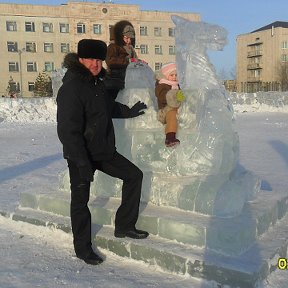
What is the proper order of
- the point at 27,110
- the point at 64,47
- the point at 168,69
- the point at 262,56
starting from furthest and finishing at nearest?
the point at 262,56 → the point at 64,47 → the point at 27,110 → the point at 168,69

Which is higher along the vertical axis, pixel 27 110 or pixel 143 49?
pixel 143 49

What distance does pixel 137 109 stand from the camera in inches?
157

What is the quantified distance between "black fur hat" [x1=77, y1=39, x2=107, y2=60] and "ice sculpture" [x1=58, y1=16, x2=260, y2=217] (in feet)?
3.13

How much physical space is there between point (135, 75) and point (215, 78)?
93cm

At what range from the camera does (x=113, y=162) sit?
3.45m

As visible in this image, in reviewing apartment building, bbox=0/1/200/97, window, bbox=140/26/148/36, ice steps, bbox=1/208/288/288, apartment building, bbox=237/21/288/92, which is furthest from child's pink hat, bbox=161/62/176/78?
apartment building, bbox=237/21/288/92

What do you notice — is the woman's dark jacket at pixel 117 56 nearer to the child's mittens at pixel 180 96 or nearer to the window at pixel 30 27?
the child's mittens at pixel 180 96

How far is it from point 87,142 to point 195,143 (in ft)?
3.92

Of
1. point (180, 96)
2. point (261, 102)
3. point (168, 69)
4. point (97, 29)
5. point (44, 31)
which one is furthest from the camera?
point (97, 29)

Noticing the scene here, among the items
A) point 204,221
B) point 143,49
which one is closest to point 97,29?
point 143,49

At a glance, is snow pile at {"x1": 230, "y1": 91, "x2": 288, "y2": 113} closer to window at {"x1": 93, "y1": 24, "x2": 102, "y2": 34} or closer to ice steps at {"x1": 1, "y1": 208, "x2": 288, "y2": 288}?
window at {"x1": 93, "y1": 24, "x2": 102, "y2": 34}

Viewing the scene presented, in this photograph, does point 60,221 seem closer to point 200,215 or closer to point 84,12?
point 200,215

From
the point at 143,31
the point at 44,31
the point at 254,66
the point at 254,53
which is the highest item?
the point at 143,31

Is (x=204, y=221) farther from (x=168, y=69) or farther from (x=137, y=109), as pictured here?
(x=168, y=69)
